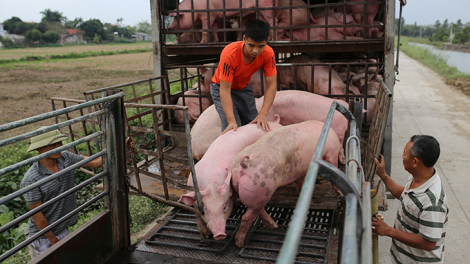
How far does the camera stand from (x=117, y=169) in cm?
293

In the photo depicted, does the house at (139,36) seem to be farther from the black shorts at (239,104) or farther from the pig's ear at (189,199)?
the pig's ear at (189,199)

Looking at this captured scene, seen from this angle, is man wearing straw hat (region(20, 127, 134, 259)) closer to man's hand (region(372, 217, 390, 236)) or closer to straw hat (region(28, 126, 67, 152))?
straw hat (region(28, 126, 67, 152))

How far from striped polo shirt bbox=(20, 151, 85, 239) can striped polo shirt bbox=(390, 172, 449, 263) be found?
2.70m

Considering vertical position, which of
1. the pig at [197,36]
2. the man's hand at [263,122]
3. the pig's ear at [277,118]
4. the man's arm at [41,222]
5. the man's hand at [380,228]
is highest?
the pig at [197,36]

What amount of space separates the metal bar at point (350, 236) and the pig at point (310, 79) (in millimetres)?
4220

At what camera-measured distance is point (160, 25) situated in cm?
581

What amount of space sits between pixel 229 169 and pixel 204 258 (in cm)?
77

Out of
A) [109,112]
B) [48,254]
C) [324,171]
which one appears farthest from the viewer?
[109,112]

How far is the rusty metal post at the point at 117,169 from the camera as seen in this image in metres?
2.82

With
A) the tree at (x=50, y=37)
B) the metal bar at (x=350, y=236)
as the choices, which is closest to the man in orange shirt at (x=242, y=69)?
the metal bar at (x=350, y=236)

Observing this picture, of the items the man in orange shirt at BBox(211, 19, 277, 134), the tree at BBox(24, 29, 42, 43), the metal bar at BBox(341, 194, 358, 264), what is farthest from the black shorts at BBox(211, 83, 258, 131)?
the tree at BBox(24, 29, 42, 43)

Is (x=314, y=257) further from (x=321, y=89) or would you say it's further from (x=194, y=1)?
(x=194, y=1)

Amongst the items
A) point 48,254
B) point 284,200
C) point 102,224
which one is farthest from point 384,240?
point 48,254

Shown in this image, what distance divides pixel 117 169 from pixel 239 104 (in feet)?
6.30
